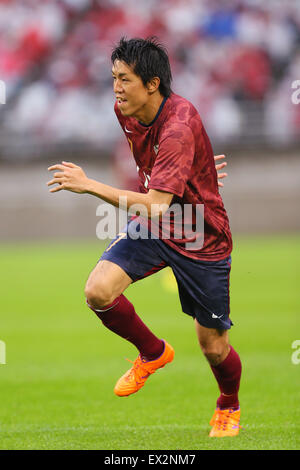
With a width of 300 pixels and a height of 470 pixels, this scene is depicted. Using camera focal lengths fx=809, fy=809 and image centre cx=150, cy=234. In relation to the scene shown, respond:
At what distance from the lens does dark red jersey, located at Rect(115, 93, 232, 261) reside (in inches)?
169

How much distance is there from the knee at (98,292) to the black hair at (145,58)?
3.76 ft

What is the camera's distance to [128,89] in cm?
441

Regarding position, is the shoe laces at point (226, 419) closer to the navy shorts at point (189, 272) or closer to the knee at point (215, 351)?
the knee at point (215, 351)

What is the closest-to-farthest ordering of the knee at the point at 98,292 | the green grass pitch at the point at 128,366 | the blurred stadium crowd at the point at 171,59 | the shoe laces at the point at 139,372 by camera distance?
1. the knee at the point at 98,292
2. the green grass pitch at the point at 128,366
3. the shoe laces at the point at 139,372
4. the blurred stadium crowd at the point at 171,59

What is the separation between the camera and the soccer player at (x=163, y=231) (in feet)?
14.2

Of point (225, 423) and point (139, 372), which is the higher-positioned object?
point (139, 372)

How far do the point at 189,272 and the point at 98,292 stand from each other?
553 millimetres

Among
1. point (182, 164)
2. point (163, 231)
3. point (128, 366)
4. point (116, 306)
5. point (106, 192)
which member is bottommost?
point (128, 366)

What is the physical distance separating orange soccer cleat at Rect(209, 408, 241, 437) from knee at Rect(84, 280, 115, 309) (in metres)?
1.03

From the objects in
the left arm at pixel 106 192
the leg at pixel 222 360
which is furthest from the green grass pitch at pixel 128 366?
the left arm at pixel 106 192

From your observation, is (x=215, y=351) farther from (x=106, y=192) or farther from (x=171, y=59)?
(x=171, y=59)

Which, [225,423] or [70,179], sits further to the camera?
[225,423]

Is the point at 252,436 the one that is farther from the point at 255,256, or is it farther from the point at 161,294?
the point at 255,256

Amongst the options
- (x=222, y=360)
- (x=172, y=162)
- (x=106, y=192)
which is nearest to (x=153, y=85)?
(x=172, y=162)
